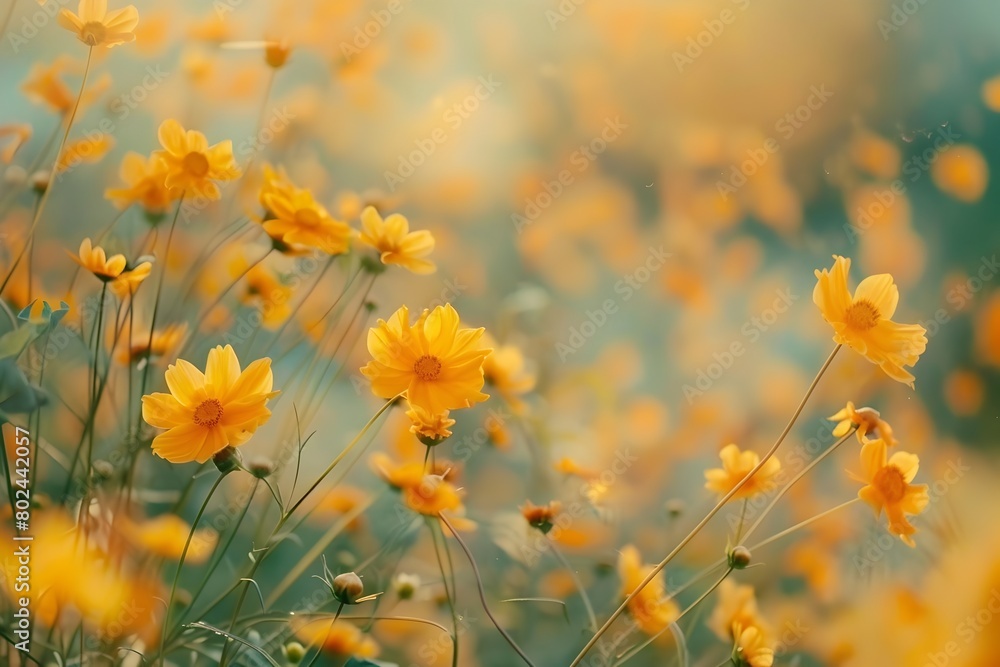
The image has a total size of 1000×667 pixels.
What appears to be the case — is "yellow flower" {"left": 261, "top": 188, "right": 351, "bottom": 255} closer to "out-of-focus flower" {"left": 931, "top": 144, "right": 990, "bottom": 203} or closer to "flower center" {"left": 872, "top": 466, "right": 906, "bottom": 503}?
"flower center" {"left": 872, "top": 466, "right": 906, "bottom": 503}

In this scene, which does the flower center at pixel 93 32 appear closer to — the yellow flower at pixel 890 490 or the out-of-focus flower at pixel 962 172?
the yellow flower at pixel 890 490

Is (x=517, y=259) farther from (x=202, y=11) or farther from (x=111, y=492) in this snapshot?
(x=111, y=492)

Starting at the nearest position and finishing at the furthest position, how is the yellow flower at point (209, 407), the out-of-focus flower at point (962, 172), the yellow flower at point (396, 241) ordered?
the yellow flower at point (209, 407) → the yellow flower at point (396, 241) → the out-of-focus flower at point (962, 172)

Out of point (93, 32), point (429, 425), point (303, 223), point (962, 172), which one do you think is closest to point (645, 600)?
point (429, 425)

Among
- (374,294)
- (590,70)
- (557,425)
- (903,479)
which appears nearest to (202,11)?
(374,294)

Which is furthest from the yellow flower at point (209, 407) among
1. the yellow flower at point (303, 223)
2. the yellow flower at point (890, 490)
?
the yellow flower at point (890, 490)

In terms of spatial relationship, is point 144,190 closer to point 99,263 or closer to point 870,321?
point 99,263

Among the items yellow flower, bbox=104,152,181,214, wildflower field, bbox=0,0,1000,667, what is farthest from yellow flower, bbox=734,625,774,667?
yellow flower, bbox=104,152,181,214
